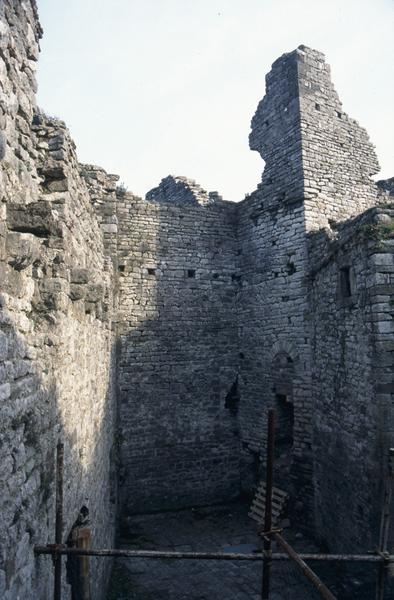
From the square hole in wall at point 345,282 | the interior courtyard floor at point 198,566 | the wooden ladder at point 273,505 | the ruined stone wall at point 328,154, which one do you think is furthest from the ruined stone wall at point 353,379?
the ruined stone wall at point 328,154

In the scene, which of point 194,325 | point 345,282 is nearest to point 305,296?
point 345,282

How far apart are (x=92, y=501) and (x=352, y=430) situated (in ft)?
14.3

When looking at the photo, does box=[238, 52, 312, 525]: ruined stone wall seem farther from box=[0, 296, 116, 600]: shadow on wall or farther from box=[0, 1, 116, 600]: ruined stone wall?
box=[0, 296, 116, 600]: shadow on wall

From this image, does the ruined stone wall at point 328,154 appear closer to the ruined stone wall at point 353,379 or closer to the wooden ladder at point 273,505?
the ruined stone wall at point 353,379

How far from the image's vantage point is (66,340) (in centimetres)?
387

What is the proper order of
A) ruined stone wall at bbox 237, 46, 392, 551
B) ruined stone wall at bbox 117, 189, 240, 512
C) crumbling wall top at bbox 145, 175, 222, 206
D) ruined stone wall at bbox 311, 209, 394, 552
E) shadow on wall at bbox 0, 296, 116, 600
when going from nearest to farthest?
shadow on wall at bbox 0, 296, 116, 600 → ruined stone wall at bbox 311, 209, 394, 552 → ruined stone wall at bbox 237, 46, 392, 551 → ruined stone wall at bbox 117, 189, 240, 512 → crumbling wall top at bbox 145, 175, 222, 206

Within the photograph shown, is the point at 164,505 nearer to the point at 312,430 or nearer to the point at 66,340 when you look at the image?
the point at 312,430

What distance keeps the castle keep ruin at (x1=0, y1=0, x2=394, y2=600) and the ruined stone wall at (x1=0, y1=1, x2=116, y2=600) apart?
0.02 meters

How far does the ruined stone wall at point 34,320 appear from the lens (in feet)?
8.25

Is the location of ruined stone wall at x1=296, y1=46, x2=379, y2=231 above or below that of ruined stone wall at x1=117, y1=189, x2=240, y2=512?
above

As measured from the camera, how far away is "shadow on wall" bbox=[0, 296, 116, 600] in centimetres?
242

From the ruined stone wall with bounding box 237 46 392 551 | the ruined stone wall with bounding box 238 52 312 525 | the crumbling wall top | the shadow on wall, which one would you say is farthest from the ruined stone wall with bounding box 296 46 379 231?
the shadow on wall

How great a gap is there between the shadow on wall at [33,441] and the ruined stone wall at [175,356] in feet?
17.2

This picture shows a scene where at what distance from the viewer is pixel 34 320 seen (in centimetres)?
310
